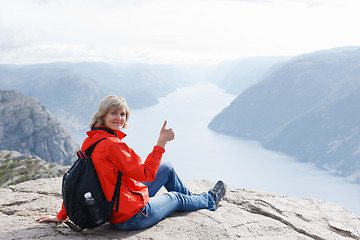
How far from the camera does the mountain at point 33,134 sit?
127 m

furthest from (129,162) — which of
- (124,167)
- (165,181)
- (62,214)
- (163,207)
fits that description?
(165,181)

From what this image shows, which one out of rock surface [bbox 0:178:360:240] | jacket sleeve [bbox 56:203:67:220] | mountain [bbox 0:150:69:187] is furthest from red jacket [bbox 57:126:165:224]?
mountain [bbox 0:150:69:187]

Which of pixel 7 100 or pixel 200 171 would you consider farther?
pixel 200 171

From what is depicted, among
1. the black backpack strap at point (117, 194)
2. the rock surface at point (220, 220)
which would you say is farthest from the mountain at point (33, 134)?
the black backpack strap at point (117, 194)

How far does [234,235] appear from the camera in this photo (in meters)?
5.70

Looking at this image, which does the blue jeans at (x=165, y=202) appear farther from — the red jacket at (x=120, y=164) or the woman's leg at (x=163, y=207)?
the red jacket at (x=120, y=164)

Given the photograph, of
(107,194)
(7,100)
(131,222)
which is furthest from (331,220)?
(7,100)

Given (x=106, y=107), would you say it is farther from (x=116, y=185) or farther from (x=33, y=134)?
(x=33, y=134)

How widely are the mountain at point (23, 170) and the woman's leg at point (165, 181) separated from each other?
5374cm

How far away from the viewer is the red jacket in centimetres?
409

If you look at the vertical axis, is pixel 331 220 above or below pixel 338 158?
above

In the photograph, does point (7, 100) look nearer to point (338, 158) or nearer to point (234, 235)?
point (234, 235)

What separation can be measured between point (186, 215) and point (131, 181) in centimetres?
193

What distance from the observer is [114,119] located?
14.4 ft
